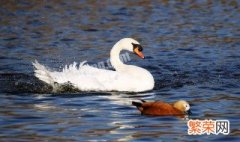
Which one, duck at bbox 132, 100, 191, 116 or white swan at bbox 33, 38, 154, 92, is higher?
white swan at bbox 33, 38, 154, 92

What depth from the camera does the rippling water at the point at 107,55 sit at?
11477mm

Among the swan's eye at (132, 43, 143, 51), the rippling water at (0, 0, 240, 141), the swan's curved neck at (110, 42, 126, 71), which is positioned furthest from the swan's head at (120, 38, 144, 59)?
the rippling water at (0, 0, 240, 141)

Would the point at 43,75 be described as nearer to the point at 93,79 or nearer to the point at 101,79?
the point at 93,79

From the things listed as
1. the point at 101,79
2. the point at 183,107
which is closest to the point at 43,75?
the point at 101,79

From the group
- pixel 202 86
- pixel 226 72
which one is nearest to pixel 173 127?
pixel 202 86

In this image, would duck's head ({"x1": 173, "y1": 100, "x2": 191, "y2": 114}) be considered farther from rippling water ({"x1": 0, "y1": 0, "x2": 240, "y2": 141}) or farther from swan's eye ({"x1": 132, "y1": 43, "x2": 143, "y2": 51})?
swan's eye ({"x1": 132, "y1": 43, "x2": 143, "y2": 51})

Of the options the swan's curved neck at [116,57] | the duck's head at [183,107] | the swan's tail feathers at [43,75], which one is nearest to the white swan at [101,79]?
the swan's tail feathers at [43,75]

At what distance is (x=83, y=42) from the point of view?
23953mm

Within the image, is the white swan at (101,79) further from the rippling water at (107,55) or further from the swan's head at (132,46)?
the rippling water at (107,55)

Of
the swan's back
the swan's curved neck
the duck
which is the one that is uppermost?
the swan's curved neck

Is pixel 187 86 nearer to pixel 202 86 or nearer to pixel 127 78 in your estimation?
pixel 202 86

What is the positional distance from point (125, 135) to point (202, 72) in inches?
275

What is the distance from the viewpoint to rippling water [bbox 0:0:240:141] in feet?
37.7

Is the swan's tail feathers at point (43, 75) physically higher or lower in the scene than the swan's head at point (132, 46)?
lower
